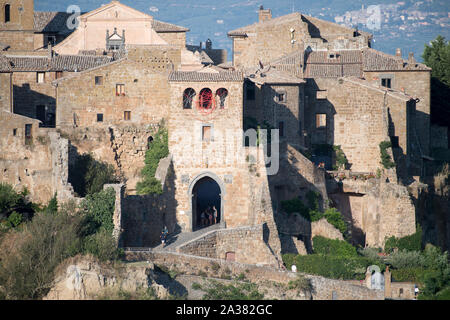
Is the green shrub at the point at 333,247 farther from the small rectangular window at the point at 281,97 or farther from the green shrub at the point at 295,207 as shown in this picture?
the small rectangular window at the point at 281,97

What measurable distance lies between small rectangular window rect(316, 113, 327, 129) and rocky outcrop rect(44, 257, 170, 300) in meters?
21.8

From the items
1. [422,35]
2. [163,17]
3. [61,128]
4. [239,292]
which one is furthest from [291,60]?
[163,17]

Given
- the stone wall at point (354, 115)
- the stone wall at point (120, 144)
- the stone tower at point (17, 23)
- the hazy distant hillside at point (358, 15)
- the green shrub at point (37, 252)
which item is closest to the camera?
the green shrub at point (37, 252)

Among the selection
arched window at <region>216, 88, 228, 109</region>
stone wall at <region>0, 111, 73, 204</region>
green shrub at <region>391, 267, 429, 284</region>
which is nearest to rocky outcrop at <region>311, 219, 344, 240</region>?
green shrub at <region>391, 267, 429, 284</region>

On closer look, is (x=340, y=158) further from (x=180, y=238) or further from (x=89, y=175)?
(x=89, y=175)

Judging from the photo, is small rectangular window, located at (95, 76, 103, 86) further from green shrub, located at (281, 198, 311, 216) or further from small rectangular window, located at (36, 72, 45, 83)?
green shrub, located at (281, 198, 311, 216)

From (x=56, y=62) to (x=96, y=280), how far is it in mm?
20048

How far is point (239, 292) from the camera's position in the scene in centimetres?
6091

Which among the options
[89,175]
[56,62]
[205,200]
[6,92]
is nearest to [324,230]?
[205,200]

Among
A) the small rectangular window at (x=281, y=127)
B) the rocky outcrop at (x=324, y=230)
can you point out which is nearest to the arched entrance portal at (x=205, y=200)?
the small rectangular window at (x=281, y=127)

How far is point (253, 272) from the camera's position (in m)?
62.7

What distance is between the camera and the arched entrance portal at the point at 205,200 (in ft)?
223

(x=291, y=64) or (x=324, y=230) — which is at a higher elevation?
(x=291, y=64)
